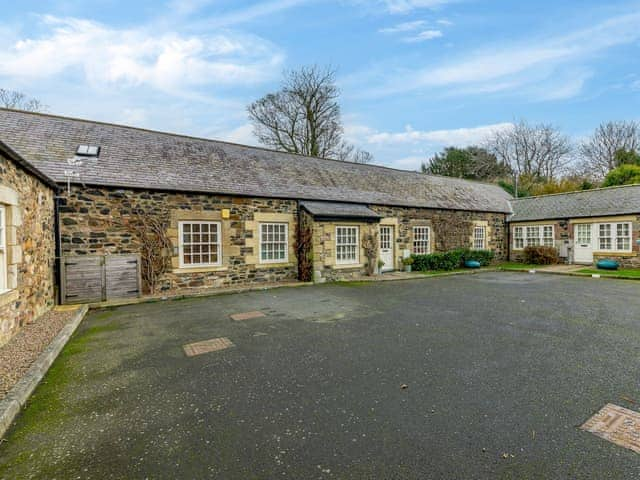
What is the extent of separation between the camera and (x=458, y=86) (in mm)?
15305

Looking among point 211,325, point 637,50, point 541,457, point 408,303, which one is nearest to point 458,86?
point 637,50

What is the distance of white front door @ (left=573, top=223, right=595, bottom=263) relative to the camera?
1694 cm

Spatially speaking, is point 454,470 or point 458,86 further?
point 458,86

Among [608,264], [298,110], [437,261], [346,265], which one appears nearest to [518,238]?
[608,264]

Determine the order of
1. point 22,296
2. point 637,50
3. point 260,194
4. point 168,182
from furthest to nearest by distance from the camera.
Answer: point 637,50, point 260,194, point 168,182, point 22,296

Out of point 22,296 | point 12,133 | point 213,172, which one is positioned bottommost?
point 22,296

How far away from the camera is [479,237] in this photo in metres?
19.0

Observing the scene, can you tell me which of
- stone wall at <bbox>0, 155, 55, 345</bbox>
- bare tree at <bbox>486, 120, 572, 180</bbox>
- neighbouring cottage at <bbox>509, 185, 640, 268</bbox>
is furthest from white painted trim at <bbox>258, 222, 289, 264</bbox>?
bare tree at <bbox>486, 120, 572, 180</bbox>

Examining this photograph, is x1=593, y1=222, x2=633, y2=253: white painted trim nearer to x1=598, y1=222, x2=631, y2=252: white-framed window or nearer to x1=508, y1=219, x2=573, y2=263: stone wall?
x1=598, y1=222, x2=631, y2=252: white-framed window

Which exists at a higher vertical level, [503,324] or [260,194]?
[260,194]

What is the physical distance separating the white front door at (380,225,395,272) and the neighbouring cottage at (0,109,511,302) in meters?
0.05

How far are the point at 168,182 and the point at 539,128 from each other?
1499 inches

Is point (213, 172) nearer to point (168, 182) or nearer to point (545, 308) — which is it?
point (168, 182)

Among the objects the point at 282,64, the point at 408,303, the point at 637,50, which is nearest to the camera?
the point at 408,303
